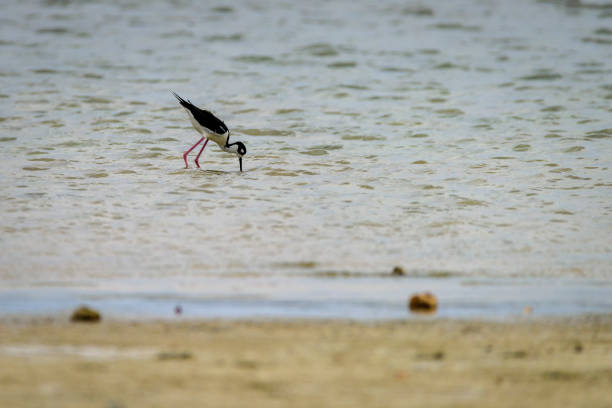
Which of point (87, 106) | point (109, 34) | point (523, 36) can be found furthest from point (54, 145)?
point (523, 36)

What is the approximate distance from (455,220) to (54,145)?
17.3ft

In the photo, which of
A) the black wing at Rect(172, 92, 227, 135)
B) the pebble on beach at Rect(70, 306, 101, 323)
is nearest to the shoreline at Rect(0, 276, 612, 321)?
the pebble on beach at Rect(70, 306, 101, 323)

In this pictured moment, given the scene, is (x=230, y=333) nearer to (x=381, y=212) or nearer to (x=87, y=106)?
(x=381, y=212)

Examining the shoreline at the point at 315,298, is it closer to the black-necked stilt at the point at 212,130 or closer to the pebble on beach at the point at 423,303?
the pebble on beach at the point at 423,303

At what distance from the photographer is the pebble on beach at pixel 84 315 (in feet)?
18.3

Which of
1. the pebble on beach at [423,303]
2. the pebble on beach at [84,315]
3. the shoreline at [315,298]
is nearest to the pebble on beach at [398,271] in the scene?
the shoreline at [315,298]

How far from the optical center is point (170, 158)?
11.6 m

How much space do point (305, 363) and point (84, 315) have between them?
55.8 inches

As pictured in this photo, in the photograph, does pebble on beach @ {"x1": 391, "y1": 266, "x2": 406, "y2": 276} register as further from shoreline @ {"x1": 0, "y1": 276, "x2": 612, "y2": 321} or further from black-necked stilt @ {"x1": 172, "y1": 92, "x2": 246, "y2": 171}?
black-necked stilt @ {"x1": 172, "y1": 92, "x2": 246, "y2": 171}

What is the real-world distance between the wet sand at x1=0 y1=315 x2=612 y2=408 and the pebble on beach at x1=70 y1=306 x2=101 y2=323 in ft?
0.26

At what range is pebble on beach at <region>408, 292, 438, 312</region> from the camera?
19.5 feet

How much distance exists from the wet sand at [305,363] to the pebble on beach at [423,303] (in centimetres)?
25

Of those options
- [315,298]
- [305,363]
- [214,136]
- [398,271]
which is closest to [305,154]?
[214,136]

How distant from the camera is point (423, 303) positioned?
595cm
